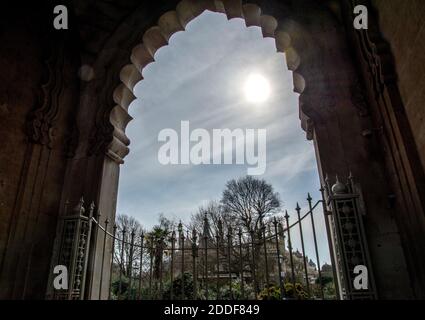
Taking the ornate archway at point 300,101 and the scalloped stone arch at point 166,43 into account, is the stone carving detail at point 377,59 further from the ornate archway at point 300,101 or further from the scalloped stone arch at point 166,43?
the scalloped stone arch at point 166,43

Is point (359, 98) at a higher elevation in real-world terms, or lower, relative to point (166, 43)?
lower

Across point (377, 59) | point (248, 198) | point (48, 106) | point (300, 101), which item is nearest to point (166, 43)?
point (48, 106)

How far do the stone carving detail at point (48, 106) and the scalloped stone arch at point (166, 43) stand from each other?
1.19 metres

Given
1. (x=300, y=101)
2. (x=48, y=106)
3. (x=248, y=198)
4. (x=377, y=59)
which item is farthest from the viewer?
(x=248, y=198)

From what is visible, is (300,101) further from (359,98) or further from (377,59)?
(377,59)

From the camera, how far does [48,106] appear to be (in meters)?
6.29

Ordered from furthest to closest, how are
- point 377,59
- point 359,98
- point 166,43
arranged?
point 166,43, point 359,98, point 377,59

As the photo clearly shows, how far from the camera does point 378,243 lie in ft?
15.0

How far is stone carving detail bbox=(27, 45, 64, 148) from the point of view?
5.91 metres

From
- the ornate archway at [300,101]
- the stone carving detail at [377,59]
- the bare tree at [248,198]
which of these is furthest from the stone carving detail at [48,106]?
the bare tree at [248,198]

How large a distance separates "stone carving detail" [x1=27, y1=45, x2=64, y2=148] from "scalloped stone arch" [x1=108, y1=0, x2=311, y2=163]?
1193 mm

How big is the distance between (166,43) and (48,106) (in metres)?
3.51

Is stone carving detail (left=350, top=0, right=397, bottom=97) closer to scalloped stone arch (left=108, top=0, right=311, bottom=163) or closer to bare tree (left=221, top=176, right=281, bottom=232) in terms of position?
scalloped stone arch (left=108, top=0, right=311, bottom=163)

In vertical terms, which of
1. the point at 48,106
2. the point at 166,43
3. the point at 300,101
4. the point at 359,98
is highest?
the point at 166,43
